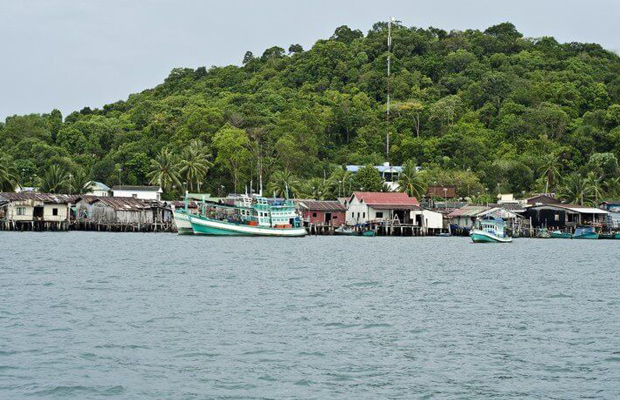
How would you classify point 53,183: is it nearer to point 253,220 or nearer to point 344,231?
point 253,220

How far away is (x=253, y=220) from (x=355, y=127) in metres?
52.5

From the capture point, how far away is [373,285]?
38.4m

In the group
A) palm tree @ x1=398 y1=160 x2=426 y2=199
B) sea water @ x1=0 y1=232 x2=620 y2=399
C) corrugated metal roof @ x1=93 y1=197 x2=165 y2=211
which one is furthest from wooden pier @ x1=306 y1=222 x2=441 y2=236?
sea water @ x1=0 y1=232 x2=620 y2=399

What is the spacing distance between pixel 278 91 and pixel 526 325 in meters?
121

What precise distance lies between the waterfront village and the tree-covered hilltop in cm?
490

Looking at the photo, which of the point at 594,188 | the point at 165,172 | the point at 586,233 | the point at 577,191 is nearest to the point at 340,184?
the point at 165,172

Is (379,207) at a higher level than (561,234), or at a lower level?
higher

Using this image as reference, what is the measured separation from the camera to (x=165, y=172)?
106562 mm

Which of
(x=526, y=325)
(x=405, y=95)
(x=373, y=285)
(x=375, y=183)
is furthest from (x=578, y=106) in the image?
(x=526, y=325)

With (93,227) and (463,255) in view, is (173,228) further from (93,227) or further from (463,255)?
(463,255)

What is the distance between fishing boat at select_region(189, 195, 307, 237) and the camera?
83.8 metres

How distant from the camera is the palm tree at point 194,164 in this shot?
353 feet

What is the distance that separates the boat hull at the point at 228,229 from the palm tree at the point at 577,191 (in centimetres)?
3769

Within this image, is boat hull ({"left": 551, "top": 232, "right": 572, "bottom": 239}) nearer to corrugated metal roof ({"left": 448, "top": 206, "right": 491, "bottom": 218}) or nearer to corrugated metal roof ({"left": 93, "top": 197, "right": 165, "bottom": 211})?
Answer: corrugated metal roof ({"left": 448, "top": 206, "right": 491, "bottom": 218})
